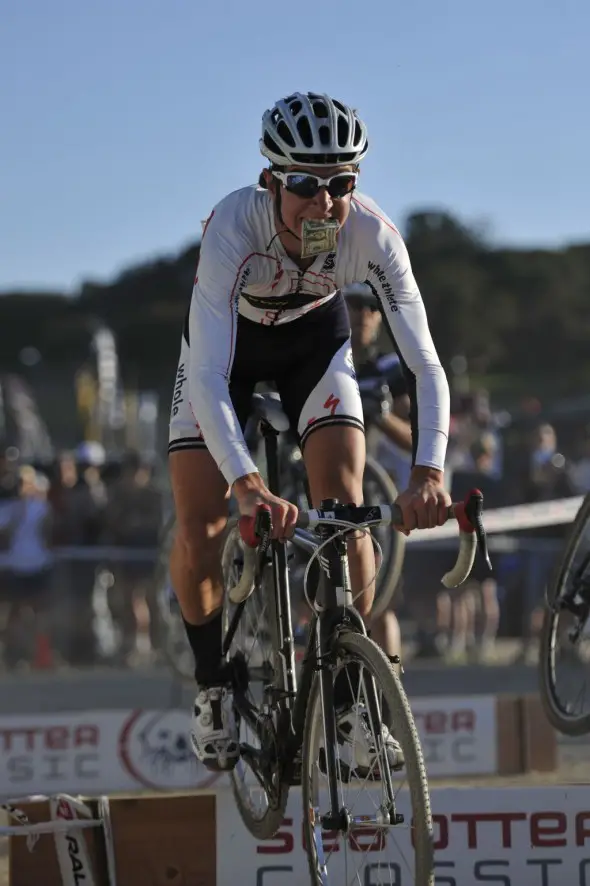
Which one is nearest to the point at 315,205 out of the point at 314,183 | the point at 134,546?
the point at 314,183

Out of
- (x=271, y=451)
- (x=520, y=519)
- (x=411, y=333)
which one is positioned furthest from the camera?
(x=520, y=519)

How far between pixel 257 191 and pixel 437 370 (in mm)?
950

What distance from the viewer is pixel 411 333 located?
18.4ft

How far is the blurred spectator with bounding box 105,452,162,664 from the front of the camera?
46.6 ft

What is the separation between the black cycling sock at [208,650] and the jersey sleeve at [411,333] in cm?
132

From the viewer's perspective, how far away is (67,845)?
19.0 feet

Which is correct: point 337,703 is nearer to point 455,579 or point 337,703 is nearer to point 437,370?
point 455,579

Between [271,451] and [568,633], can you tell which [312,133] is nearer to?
[271,451]

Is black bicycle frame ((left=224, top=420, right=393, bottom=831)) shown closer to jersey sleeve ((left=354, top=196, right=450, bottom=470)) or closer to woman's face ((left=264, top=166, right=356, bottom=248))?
jersey sleeve ((left=354, top=196, right=450, bottom=470))

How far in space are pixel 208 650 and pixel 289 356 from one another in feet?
3.85

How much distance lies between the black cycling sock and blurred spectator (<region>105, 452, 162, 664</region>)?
23.9 feet

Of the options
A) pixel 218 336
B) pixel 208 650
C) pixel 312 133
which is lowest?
pixel 208 650

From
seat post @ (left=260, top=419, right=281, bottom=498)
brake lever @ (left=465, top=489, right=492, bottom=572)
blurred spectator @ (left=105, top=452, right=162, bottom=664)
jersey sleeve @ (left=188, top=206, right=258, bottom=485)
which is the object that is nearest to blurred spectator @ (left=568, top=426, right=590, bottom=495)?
blurred spectator @ (left=105, top=452, right=162, bottom=664)

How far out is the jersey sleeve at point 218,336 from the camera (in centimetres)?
521
